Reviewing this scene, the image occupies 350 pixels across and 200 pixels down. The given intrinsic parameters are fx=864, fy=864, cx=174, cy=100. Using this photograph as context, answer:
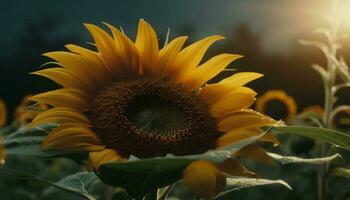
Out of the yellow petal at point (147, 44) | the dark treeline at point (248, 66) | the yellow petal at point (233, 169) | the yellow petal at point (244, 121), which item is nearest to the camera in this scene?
the yellow petal at point (233, 169)

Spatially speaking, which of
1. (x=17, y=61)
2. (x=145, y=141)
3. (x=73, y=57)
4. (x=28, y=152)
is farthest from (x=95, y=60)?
(x=17, y=61)

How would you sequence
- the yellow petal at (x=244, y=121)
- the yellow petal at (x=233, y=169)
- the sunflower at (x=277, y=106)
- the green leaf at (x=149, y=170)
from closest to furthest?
1. the green leaf at (x=149, y=170)
2. the yellow petal at (x=233, y=169)
3. the yellow petal at (x=244, y=121)
4. the sunflower at (x=277, y=106)

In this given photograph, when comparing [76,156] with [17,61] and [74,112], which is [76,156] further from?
[17,61]

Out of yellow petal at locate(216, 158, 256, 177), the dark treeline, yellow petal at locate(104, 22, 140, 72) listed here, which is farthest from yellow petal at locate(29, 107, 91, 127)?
the dark treeline

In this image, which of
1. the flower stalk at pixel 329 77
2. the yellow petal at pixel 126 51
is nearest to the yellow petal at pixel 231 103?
the yellow petal at pixel 126 51

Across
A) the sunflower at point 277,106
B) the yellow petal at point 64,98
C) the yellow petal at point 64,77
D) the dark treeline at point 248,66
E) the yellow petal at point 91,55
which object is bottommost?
the dark treeline at point 248,66

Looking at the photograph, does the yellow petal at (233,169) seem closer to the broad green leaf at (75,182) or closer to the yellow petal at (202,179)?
the yellow petal at (202,179)
